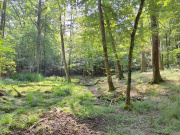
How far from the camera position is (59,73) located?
976 inches

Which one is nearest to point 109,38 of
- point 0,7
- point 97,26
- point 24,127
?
point 97,26

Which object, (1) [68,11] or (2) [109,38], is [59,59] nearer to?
(1) [68,11]

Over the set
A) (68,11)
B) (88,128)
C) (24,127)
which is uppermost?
(68,11)

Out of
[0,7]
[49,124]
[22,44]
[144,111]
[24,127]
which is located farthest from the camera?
[22,44]

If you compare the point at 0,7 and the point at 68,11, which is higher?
the point at 0,7

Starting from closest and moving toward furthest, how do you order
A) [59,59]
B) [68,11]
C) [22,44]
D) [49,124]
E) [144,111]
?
→ 1. [49,124]
2. [144,111]
3. [68,11]
4. [22,44]
5. [59,59]

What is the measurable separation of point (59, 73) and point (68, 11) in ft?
52.1

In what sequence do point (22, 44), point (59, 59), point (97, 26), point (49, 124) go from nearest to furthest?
point (49, 124) → point (97, 26) → point (22, 44) → point (59, 59)

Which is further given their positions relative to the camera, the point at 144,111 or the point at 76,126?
→ the point at 144,111

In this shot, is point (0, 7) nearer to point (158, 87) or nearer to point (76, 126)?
point (76, 126)

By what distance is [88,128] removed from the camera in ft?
11.0

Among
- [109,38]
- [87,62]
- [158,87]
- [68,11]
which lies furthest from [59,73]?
[158,87]

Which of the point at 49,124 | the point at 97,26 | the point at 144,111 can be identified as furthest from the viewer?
the point at 97,26

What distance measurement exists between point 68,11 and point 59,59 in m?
14.8
